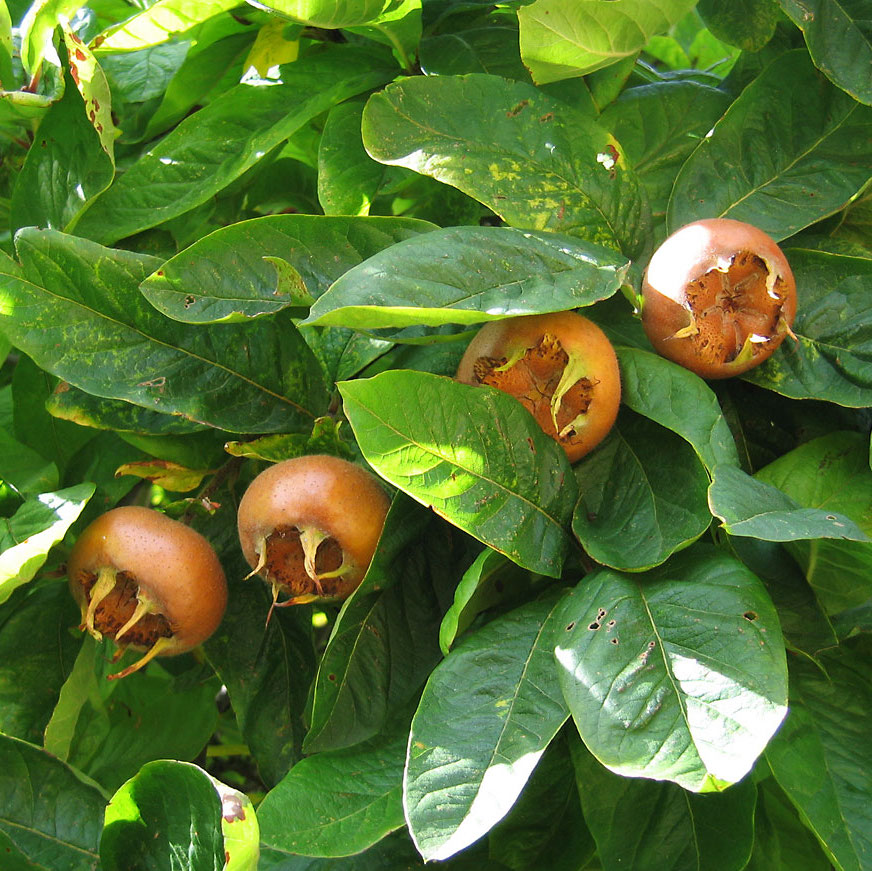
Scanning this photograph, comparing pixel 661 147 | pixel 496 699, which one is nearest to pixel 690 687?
pixel 496 699

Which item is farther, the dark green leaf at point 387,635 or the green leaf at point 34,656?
the green leaf at point 34,656

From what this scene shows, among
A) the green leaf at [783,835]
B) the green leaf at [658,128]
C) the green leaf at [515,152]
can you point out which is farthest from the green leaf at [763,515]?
the green leaf at [658,128]

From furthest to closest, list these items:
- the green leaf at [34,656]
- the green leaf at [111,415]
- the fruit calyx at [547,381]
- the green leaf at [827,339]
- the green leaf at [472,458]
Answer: the green leaf at [34,656] < the green leaf at [111,415] < the green leaf at [827,339] < the fruit calyx at [547,381] < the green leaf at [472,458]

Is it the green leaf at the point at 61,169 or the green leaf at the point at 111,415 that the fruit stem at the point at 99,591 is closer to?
the green leaf at the point at 111,415

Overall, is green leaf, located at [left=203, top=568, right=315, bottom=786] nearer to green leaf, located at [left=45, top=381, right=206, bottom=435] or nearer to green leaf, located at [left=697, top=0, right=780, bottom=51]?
green leaf, located at [left=45, top=381, right=206, bottom=435]

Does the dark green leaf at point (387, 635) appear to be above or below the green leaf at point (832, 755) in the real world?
above

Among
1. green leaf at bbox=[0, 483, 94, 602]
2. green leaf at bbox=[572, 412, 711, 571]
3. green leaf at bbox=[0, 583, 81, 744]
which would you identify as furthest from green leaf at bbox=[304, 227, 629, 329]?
green leaf at bbox=[0, 583, 81, 744]

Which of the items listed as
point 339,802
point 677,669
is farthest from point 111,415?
point 677,669
